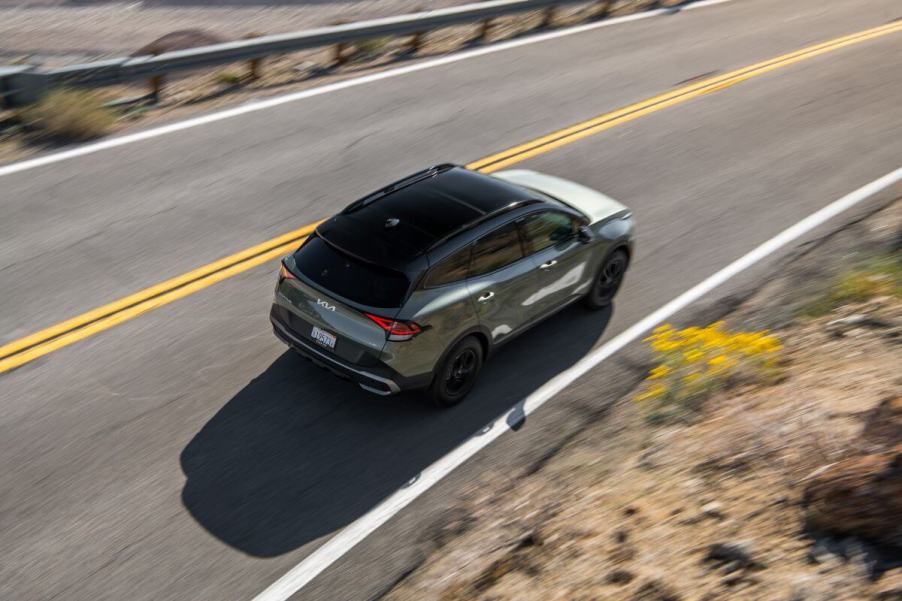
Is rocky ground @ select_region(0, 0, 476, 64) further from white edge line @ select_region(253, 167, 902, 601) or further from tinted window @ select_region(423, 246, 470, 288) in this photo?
tinted window @ select_region(423, 246, 470, 288)

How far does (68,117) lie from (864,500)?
11.8 meters

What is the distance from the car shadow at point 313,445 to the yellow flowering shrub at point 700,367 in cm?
100

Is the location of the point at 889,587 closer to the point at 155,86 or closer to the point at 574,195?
the point at 574,195

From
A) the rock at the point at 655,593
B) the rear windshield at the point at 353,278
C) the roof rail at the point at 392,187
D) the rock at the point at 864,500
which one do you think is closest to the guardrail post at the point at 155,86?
the roof rail at the point at 392,187

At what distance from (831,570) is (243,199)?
8.65 meters

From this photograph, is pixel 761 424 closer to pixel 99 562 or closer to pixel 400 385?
pixel 400 385

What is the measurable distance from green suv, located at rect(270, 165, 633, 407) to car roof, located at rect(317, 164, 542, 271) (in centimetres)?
1

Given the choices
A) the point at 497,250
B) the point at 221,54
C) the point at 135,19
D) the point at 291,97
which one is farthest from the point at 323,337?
the point at 135,19

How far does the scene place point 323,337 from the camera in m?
8.19

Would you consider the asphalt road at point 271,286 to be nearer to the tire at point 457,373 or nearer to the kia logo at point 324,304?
the tire at point 457,373

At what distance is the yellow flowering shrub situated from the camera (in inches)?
327

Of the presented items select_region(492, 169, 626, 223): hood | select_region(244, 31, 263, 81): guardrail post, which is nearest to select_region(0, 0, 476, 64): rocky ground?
select_region(244, 31, 263, 81): guardrail post

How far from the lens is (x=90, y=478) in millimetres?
7617

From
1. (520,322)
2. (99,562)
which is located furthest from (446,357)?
(99,562)
